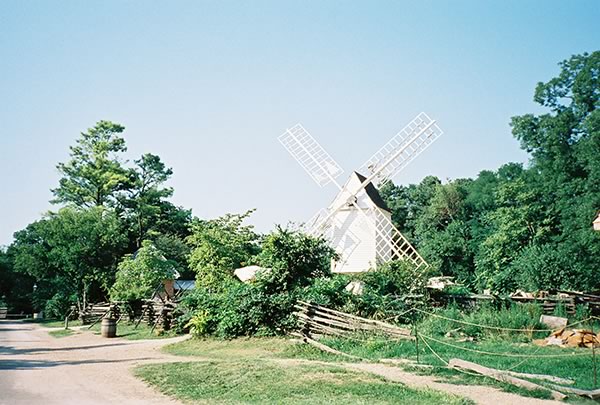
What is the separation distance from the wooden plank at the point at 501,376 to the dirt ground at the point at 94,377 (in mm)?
406

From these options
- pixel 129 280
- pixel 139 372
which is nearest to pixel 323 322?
pixel 139 372

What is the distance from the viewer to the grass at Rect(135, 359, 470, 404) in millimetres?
8641

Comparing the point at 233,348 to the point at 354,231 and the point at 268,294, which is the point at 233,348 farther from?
the point at 354,231

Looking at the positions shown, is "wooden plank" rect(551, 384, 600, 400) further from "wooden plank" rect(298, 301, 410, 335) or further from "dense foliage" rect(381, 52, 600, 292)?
"dense foliage" rect(381, 52, 600, 292)

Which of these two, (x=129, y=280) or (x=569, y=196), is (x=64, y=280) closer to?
(x=129, y=280)

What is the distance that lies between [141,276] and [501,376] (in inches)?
981

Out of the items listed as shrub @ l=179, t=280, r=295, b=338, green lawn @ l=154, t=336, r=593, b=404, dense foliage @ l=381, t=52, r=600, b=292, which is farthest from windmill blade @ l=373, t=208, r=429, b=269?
green lawn @ l=154, t=336, r=593, b=404

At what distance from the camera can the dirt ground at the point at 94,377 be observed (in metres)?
9.01

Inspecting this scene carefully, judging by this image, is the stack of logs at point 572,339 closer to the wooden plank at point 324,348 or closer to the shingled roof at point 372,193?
the wooden plank at point 324,348

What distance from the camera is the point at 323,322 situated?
53.0 feet

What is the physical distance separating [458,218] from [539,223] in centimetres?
1476

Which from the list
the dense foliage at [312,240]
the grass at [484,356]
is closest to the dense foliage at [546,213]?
the dense foliage at [312,240]

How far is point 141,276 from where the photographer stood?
3111cm

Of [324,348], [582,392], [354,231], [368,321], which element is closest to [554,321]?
[368,321]
